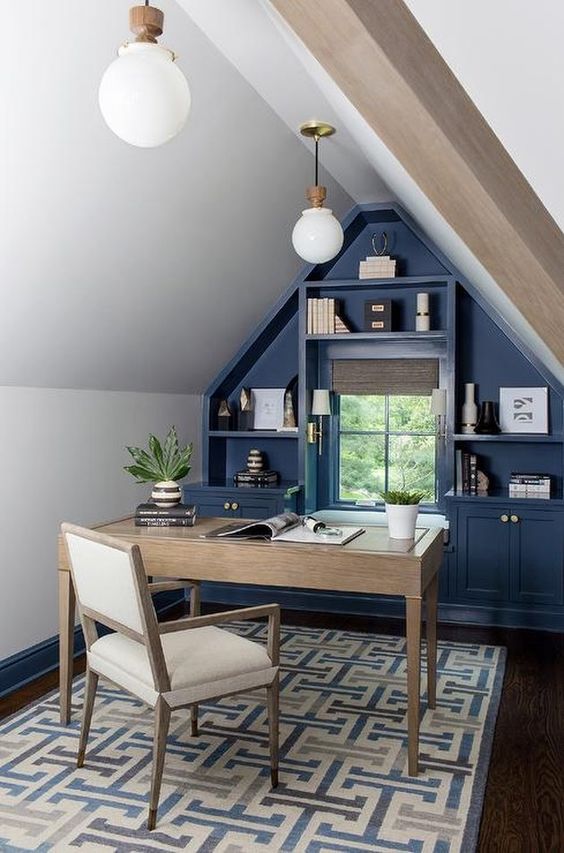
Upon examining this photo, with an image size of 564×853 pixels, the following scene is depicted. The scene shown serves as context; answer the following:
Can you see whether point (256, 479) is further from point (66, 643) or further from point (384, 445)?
point (66, 643)

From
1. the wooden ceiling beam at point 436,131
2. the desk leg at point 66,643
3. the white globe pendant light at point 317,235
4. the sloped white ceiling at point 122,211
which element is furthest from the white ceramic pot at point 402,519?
the sloped white ceiling at point 122,211

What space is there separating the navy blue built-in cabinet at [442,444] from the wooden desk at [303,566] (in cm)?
156

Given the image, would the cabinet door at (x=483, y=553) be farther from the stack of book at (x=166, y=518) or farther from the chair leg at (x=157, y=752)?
the chair leg at (x=157, y=752)

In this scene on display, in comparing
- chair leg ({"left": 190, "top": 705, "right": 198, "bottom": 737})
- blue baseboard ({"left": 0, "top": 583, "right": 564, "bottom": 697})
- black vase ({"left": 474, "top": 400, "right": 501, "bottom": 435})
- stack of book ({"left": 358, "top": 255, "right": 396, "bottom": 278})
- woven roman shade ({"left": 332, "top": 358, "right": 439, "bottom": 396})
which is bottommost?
chair leg ({"left": 190, "top": 705, "right": 198, "bottom": 737})

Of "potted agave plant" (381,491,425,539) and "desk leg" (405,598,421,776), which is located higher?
"potted agave plant" (381,491,425,539)

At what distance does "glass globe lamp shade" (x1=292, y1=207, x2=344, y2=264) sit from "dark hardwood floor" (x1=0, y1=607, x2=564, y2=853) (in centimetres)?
203

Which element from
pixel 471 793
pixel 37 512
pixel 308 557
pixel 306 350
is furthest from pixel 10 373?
pixel 471 793

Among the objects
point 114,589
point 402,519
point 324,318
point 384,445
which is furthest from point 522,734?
point 324,318

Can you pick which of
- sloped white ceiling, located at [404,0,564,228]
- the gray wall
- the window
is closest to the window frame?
the window

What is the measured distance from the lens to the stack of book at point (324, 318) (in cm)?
521

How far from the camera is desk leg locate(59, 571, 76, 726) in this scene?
127 inches

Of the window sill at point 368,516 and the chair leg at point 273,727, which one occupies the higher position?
the window sill at point 368,516

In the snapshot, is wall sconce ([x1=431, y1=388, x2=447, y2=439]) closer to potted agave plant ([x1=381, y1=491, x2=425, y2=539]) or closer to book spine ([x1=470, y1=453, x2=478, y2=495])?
book spine ([x1=470, y1=453, x2=478, y2=495])

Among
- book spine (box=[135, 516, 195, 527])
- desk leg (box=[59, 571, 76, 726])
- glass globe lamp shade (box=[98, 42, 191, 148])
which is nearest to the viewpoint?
glass globe lamp shade (box=[98, 42, 191, 148])
